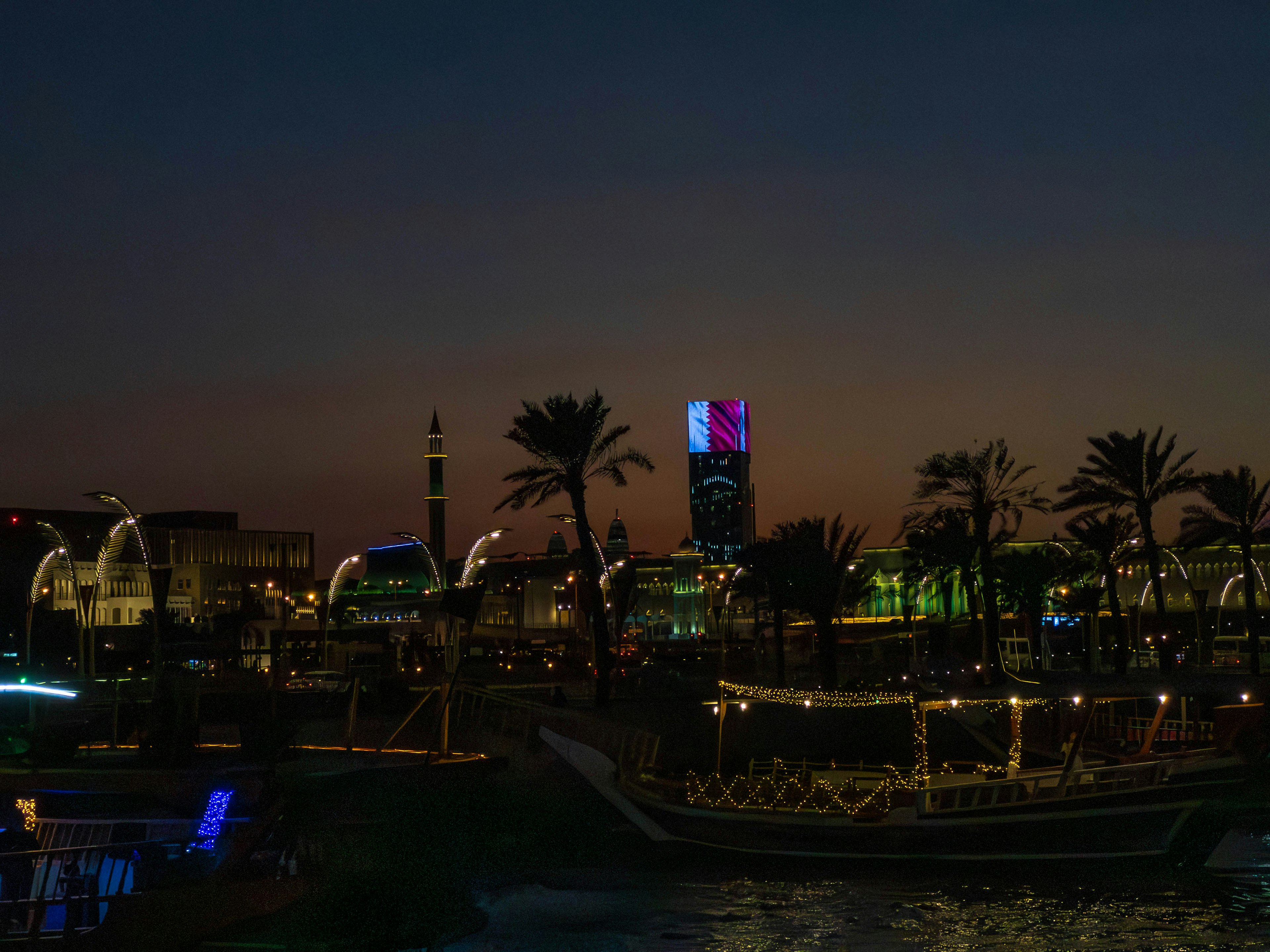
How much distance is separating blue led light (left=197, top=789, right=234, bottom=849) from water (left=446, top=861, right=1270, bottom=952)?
389 centimetres

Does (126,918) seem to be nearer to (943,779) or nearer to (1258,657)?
(943,779)

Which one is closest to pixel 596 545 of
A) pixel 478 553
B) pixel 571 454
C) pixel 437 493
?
pixel 571 454

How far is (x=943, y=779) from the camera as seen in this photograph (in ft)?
88.3

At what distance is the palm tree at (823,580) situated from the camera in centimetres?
4797

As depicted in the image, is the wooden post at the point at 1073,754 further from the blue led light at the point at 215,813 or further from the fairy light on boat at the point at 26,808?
the fairy light on boat at the point at 26,808

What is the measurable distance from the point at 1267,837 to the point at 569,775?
16730 mm

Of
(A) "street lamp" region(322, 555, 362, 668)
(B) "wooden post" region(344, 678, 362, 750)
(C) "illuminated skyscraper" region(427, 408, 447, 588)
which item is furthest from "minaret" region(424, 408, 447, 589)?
(B) "wooden post" region(344, 678, 362, 750)

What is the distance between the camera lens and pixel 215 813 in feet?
55.4

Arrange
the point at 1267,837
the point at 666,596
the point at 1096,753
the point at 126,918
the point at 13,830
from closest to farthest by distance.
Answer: the point at 126,918 < the point at 13,830 < the point at 1267,837 < the point at 1096,753 < the point at 666,596

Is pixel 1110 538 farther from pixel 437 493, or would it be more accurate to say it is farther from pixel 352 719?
pixel 437 493

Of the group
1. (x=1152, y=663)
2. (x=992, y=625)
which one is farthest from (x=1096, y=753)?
(x=1152, y=663)

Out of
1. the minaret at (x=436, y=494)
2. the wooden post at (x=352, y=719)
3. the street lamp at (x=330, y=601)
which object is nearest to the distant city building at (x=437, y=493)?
the minaret at (x=436, y=494)

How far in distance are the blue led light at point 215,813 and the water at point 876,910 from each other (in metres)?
3.89

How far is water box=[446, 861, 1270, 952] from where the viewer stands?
18125 millimetres
